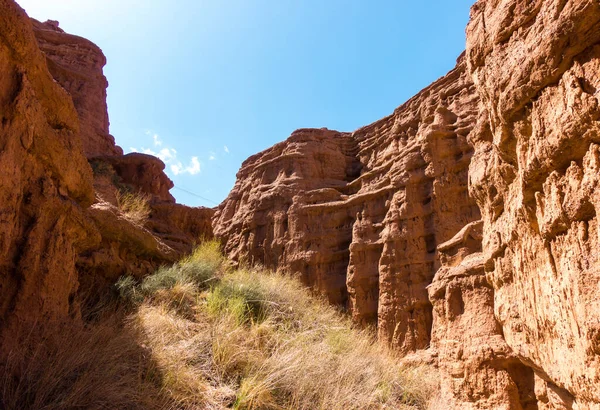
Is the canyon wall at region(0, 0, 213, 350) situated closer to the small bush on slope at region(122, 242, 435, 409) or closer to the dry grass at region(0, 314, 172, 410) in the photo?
the dry grass at region(0, 314, 172, 410)

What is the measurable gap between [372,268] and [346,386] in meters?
8.06

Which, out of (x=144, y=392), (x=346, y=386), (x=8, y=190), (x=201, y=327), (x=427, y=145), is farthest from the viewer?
(x=427, y=145)

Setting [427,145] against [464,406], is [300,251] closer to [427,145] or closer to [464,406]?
[427,145]

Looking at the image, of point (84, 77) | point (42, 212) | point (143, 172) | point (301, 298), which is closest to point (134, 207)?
point (143, 172)

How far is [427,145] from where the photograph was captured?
13711 mm

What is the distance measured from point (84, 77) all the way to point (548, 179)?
16998 mm

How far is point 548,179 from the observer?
9.07 feet

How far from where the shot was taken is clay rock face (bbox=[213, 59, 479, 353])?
12516 mm

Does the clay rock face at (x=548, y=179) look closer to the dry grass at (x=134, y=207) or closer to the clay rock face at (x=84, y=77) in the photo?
the dry grass at (x=134, y=207)

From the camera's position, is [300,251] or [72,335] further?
[300,251]

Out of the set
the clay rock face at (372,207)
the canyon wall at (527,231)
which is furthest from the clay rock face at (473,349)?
the clay rock face at (372,207)

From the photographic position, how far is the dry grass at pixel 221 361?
4.48m

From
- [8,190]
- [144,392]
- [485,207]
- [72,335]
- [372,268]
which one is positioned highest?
[372,268]

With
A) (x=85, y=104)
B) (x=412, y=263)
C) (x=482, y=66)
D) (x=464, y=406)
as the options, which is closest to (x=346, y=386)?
(x=464, y=406)
